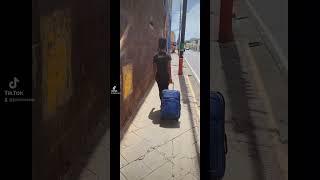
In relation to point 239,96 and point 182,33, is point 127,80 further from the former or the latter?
point 239,96

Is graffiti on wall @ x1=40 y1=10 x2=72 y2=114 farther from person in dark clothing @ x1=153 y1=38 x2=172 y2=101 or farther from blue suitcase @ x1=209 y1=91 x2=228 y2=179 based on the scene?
blue suitcase @ x1=209 y1=91 x2=228 y2=179

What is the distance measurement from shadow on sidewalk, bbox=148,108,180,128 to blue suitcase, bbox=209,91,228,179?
0.80 feet

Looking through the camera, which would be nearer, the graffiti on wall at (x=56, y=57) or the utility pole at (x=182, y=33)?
the graffiti on wall at (x=56, y=57)

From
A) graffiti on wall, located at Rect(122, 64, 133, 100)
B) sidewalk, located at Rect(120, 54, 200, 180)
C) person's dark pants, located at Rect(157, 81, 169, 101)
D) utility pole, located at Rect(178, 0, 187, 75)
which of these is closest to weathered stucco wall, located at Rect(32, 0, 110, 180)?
graffiti on wall, located at Rect(122, 64, 133, 100)

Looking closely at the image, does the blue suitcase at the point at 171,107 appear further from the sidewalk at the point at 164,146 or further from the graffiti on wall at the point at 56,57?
the graffiti on wall at the point at 56,57

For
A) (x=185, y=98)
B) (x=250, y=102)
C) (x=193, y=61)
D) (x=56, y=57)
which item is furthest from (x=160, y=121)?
(x=56, y=57)

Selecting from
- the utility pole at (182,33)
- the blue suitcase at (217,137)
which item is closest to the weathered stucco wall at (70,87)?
the utility pole at (182,33)

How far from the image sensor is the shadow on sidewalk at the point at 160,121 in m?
1.91

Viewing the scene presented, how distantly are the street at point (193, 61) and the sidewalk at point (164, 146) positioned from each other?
0.08m

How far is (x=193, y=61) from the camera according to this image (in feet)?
6.37

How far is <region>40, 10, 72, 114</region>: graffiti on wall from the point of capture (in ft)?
5.98
